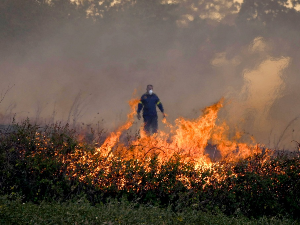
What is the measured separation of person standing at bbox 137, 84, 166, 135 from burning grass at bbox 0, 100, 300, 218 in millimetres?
6671

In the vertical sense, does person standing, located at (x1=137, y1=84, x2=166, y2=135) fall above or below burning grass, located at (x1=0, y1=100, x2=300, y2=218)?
above

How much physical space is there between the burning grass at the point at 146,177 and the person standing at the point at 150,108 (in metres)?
6.67

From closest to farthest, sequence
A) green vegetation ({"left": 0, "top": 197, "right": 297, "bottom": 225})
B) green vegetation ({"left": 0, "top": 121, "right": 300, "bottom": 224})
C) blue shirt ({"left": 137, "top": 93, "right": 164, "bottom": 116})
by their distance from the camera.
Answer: green vegetation ({"left": 0, "top": 197, "right": 297, "bottom": 225}) < green vegetation ({"left": 0, "top": 121, "right": 300, "bottom": 224}) < blue shirt ({"left": 137, "top": 93, "right": 164, "bottom": 116})

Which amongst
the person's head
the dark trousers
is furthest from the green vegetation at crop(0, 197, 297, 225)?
the person's head

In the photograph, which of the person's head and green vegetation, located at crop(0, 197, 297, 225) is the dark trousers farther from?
green vegetation, located at crop(0, 197, 297, 225)

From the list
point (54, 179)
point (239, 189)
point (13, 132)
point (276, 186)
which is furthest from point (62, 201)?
point (276, 186)

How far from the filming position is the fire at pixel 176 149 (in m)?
7.88

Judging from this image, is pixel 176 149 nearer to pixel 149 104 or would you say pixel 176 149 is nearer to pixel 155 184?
pixel 155 184

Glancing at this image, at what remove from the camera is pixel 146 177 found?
7.66 m

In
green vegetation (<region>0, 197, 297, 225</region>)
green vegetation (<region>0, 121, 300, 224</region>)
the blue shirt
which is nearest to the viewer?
green vegetation (<region>0, 197, 297, 225</region>)

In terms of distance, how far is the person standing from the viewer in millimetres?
14875

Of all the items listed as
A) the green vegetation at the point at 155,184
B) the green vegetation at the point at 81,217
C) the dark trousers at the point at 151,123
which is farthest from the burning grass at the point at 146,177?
the dark trousers at the point at 151,123

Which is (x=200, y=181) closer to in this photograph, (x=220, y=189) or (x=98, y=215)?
(x=220, y=189)

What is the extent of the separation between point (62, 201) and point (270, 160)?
4378 millimetres
